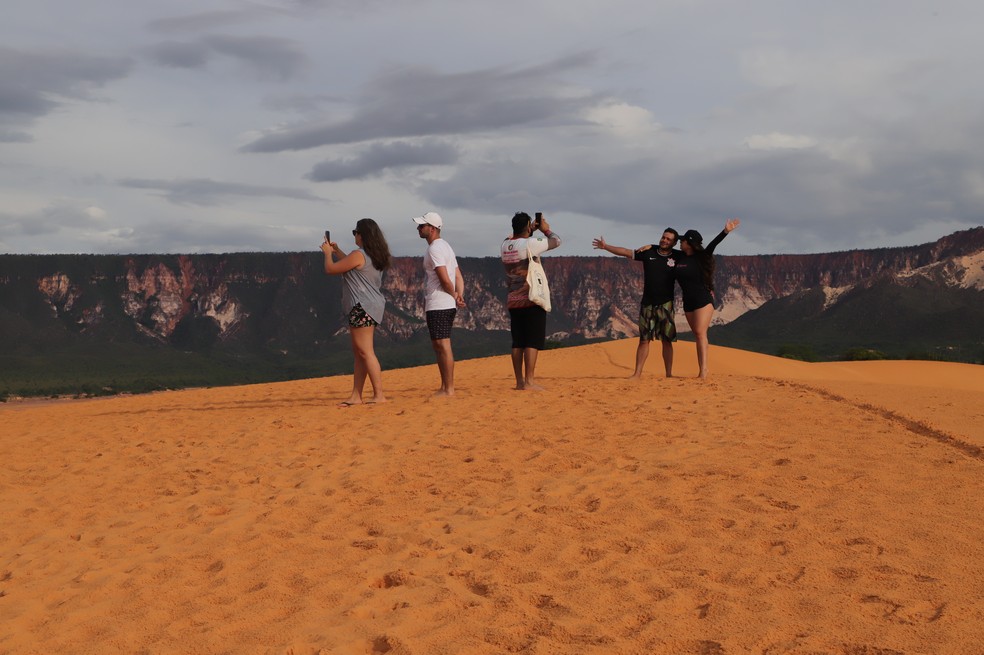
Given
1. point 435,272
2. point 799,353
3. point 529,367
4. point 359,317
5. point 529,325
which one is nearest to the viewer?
point 359,317

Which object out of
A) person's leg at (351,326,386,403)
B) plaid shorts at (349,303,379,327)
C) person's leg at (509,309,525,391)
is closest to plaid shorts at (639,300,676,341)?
person's leg at (509,309,525,391)

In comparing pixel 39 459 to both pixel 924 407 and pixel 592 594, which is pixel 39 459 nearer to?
pixel 592 594

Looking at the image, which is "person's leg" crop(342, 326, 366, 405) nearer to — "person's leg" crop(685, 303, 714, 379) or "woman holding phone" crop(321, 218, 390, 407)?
"woman holding phone" crop(321, 218, 390, 407)

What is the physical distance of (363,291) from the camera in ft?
35.8

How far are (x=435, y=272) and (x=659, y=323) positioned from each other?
13.1 feet

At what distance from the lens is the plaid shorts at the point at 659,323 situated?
13.5m

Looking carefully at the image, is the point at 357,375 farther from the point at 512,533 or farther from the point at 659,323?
the point at 512,533

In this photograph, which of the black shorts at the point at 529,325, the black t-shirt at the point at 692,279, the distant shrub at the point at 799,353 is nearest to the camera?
the black shorts at the point at 529,325

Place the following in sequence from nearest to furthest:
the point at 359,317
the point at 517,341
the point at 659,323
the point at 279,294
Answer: the point at 359,317 < the point at 517,341 < the point at 659,323 < the point at 279,294

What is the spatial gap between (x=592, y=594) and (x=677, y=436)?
417 centimetres

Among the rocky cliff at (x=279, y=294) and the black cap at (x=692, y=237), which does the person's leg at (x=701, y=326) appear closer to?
the black cap at (x=692, y=237)

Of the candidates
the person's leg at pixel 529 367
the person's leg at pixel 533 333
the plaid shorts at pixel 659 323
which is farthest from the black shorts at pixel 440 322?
the plaid shorts at pixel 659 323

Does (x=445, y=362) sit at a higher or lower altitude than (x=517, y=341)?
lower

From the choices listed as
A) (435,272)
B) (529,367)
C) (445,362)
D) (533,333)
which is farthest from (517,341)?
(435,272)
